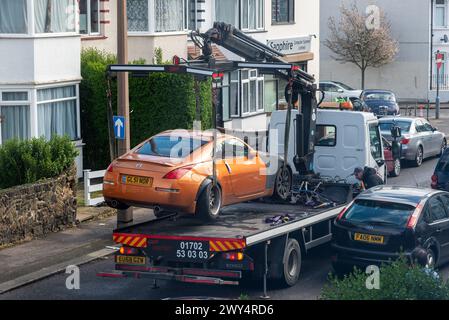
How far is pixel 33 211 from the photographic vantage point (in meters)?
18.6

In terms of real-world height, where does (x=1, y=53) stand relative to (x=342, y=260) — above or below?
above

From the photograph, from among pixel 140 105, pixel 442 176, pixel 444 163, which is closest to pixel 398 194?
pixel 442 176

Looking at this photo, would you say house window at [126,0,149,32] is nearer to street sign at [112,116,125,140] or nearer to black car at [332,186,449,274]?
street sign at [112,116,125,140]

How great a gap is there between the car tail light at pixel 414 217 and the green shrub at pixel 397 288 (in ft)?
17.5

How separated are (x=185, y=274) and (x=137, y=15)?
16.1 m

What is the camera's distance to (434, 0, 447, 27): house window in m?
54.1

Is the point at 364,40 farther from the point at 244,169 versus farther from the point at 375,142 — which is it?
the point at 244,169

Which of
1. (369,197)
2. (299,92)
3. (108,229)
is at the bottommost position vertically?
(108,229)

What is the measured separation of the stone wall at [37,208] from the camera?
17844 millimetres

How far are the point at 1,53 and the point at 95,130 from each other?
439 centimetres

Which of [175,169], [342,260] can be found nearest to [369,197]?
[342,260]

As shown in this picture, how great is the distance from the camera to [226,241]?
13.4 meters
